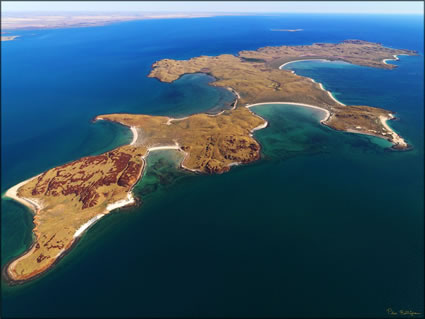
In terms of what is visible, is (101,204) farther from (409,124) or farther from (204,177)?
(409,124)

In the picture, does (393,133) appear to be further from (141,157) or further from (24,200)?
(24,200)

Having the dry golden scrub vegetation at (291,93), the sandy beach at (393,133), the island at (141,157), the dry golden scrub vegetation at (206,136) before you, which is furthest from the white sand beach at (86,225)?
the sandy beach at (393,133)

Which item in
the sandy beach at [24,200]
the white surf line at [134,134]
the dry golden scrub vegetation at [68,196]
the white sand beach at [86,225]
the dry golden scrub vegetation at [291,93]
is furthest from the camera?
the dry golden scrub vegetation at [291,93]

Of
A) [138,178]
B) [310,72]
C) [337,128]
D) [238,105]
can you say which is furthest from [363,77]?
[138,178]

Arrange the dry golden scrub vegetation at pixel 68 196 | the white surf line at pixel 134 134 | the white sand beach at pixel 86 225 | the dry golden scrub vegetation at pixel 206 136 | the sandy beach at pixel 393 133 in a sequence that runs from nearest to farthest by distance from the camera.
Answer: the dry golden scrub vegetation at pixel 68 196 < the white sand beach at pixel 86 225 < the dry golden scrub vegetation at pixel 206 136 < the white surf line at pixel 134 134 < the sandy beach at pixel 393 133

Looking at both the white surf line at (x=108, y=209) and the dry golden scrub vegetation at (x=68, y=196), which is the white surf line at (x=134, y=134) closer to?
the dry golden scrub vegetation at (x=68, y=196)

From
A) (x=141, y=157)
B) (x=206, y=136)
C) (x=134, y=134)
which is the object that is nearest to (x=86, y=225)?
(x=141, y=157)

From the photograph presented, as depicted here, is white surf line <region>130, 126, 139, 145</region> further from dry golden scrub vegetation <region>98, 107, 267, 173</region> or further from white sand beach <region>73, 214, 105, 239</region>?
white sand beach <region>73, 214, 105, 239</region>

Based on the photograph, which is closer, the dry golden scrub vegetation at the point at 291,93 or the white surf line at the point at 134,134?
the white surf line at the point at 134,134
